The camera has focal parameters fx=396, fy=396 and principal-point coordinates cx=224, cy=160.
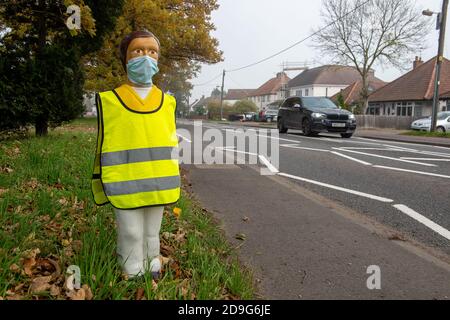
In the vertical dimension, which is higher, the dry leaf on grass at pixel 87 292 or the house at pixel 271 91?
the house at pixel 271 91

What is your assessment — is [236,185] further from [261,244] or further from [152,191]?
[152,191]

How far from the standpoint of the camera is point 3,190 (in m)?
4.00

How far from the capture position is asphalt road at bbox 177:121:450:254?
439cm

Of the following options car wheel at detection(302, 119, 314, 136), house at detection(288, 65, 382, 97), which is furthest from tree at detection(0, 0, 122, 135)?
house at detection(288, 65, 382, 97)

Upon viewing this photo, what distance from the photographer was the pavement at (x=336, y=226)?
276 cm

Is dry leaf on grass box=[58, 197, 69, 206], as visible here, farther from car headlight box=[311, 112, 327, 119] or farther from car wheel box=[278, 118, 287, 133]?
car wheel box=[278, 118, 287, 133]

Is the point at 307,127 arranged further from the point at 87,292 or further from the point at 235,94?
the point at 235,94

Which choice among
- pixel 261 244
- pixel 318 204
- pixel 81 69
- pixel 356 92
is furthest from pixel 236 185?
pixel 356 92

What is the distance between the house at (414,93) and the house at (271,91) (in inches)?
1607

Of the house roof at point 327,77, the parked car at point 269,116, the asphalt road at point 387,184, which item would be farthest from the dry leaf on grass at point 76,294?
the house roof at point 327,77

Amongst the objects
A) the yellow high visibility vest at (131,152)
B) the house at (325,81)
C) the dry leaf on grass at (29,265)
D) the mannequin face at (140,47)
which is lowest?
the dry leaf on grass at (29,265)

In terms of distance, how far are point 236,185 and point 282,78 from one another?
86.8 metres

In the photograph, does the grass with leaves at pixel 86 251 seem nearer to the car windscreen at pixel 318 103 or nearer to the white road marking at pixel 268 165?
the white road marking at pixel 268 165

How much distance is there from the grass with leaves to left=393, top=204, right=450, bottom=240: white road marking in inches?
89.6
